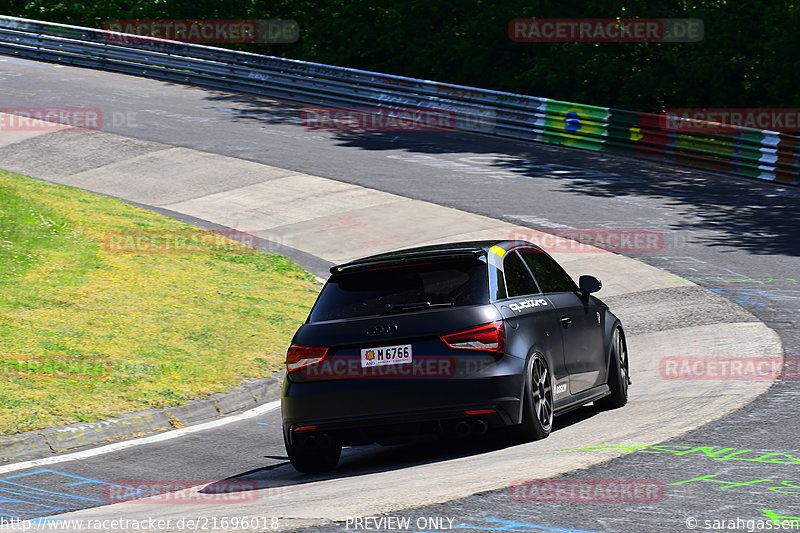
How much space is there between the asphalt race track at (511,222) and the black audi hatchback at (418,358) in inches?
12.0

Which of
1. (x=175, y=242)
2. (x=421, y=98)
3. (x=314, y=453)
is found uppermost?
(x=421, y=98)

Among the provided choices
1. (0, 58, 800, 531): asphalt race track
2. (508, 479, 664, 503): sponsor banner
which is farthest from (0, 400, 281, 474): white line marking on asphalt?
(508, 479, 664, 503): sponsor banner

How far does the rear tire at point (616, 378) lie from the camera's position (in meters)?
9.70

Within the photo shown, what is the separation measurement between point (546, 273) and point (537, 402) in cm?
157

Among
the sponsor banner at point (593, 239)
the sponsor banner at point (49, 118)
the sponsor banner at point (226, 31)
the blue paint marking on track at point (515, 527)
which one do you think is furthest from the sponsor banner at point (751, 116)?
the blue paint marking on track at point (515, 527)

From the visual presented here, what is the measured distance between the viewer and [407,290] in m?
8.12

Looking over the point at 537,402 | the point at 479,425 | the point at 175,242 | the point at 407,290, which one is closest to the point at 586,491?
the point at 479,425

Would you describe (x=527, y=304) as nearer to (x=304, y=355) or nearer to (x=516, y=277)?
(x=516, y=277)

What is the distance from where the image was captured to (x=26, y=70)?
33.9m

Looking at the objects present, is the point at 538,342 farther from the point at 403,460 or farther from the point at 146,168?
the point at 146,168

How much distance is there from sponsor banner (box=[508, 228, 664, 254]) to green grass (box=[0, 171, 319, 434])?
12.4 feet

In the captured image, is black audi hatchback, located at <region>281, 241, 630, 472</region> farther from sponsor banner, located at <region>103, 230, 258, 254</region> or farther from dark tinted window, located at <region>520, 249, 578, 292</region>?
A: sponsor banner, located at <region>103, 230, 258, 254</region>

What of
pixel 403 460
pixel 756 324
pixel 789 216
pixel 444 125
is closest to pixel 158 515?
pixel 403 460

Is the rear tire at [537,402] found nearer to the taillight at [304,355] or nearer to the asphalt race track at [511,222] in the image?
the asphalt race track at [511,222]
